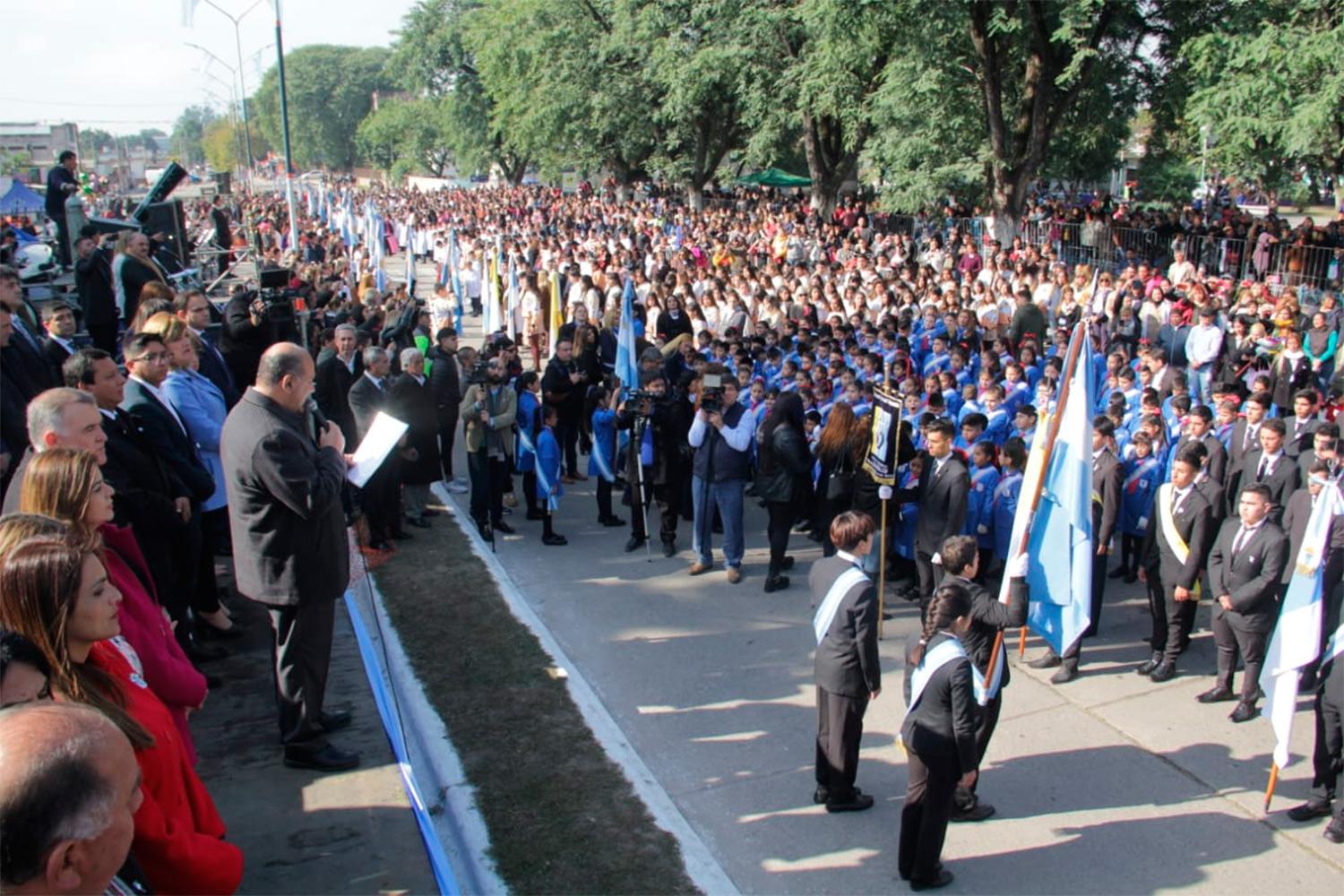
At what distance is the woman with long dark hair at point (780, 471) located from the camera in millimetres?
8969

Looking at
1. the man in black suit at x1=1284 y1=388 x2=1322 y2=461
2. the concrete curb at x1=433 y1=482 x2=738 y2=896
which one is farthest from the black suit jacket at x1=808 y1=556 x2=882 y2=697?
the man in black suit at x1=1284 y1=388 x2=1322 y2=461

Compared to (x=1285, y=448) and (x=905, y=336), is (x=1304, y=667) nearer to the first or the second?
(x=1285, y=448)

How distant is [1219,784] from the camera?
6016mm

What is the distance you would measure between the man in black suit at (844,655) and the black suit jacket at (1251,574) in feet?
8.74

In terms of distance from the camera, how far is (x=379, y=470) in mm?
9641

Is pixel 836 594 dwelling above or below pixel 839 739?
above

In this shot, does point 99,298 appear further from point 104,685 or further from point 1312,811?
point 1312,811

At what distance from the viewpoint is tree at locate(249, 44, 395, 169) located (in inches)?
4341

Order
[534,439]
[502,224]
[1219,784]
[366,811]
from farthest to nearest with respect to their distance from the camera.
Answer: [502,224]
[534,439]
[1219,784]
[366,811]

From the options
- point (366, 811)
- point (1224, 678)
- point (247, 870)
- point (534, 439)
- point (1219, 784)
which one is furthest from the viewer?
point (534, 439)

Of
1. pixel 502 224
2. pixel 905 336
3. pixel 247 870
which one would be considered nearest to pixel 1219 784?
pixel 247 870

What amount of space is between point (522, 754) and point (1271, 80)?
16994 millimetres

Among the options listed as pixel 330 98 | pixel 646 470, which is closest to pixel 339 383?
pixel 646 470

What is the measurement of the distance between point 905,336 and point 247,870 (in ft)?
35.1
